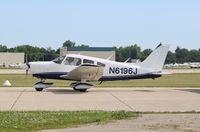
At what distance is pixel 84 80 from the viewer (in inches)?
1091

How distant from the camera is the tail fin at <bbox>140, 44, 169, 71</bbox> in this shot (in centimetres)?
2908

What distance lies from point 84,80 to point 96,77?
0.74 m

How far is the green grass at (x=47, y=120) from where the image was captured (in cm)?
1123

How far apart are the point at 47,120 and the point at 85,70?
1432 centimetres

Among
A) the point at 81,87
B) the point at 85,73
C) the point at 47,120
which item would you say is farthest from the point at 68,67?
the point at 47,120

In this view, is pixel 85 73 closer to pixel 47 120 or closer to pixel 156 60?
pixel 156 60

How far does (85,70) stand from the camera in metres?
26.7

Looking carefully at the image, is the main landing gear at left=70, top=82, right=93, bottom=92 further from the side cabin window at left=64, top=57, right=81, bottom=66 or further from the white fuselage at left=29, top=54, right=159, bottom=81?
the side cabin window at left=64, top=57, right=81, bottom=66

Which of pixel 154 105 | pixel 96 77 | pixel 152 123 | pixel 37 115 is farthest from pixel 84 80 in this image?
pixel 152 123

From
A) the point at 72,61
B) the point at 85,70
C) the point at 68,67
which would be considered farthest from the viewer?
the point at 72,61

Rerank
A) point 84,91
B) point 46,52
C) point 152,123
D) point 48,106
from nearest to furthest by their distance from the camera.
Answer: point 152,123 → point 48,106 → point 84,91 → point 46,52

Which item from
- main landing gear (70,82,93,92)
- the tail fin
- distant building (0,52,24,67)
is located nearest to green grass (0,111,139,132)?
main landing gear (70,82,93,92)

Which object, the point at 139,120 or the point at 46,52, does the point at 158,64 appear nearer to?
the point at 139,120

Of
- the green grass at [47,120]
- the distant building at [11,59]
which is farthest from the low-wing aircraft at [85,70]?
the distant building at [11,59]
